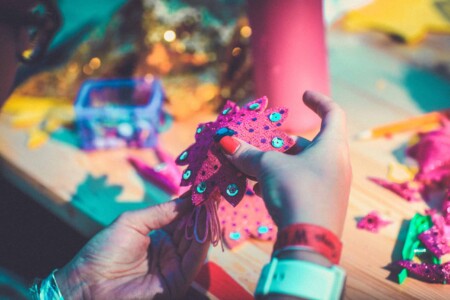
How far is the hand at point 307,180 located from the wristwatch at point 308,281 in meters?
0.05

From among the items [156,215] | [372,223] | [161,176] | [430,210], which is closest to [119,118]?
[161,176]

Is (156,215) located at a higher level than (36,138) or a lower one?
lower

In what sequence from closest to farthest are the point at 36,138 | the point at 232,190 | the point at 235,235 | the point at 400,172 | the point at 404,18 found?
the point at 232,190 < the point at 235,235 < the point at 400,172 < the point at 36,138 < the point at 404,18

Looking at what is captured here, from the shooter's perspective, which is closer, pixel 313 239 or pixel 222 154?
pixel 313 239

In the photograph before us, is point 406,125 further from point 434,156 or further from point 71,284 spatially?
point 71,284

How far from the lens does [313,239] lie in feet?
1.49

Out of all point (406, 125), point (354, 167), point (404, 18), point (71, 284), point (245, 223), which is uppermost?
point (404, 18)

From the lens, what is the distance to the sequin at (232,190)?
1.82ft

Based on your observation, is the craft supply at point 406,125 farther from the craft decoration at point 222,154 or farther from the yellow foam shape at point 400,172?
the craft decoration at point 222,154

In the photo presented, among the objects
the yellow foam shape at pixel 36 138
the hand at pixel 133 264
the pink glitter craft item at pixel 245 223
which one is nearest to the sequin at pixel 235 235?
the pink glitter craft item at pixel 245 223

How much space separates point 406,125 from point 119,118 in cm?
72

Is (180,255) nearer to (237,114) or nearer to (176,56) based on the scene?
(237,114)

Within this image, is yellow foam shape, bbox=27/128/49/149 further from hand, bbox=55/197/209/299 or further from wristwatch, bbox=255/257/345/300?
wristwatch, bbox=255/257/345/300

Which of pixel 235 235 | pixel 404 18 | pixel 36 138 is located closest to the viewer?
pixel 235 235
